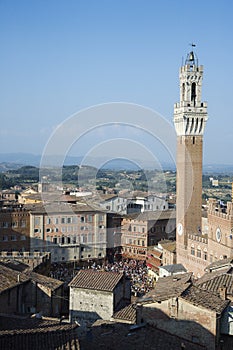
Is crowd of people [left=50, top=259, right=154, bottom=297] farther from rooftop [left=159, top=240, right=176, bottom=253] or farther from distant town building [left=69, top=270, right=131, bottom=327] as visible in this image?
distant town building [left=69, top=270, right=131, bottom=327]

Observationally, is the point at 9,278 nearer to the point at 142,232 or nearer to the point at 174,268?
the point at 174,268

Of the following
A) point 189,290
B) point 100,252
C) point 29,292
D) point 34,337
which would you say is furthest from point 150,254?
point 34,337

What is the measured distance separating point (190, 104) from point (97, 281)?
90.3 feet

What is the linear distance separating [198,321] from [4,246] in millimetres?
35288

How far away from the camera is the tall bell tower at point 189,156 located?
42.2 m

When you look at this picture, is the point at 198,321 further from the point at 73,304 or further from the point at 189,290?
the point at 73,304

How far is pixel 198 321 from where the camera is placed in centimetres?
1362

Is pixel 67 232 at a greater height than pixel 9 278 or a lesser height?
lesser

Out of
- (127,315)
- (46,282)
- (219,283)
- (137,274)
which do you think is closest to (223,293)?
(219,283)

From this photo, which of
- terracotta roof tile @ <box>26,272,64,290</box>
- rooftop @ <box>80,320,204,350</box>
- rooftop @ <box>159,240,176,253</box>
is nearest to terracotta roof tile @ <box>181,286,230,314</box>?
rooftop @ <box>80,320,204,350</box>

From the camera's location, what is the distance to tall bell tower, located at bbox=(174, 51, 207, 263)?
42.2 m

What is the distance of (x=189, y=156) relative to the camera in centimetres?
4206

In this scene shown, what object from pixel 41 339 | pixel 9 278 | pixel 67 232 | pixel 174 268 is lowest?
pixel 174 268

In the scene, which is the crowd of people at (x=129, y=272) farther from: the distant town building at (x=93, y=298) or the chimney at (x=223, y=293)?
the chimney at (x=223, y=293)
